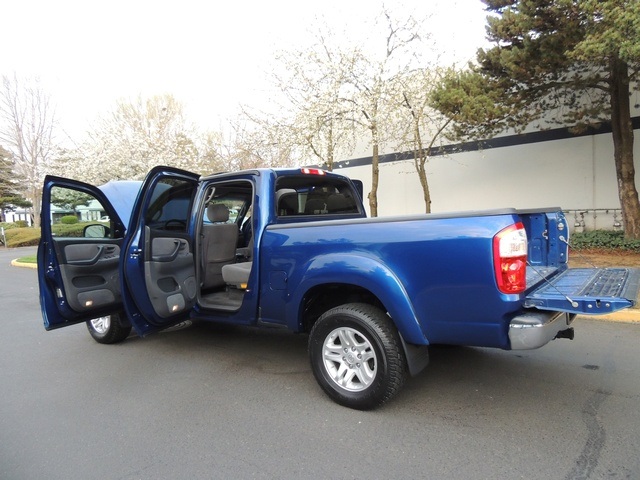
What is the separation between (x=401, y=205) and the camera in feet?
52.0

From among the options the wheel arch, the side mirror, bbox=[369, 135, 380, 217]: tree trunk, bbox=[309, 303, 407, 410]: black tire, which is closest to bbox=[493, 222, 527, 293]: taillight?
the wheel arch

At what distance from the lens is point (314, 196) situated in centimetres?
472

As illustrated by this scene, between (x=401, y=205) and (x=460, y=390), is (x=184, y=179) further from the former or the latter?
(x=401, y=205)

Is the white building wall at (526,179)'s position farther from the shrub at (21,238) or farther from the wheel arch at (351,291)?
the shrub at (21,238)

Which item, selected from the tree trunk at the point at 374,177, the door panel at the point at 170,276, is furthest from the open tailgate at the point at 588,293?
the tree trunk at the point at 374,177

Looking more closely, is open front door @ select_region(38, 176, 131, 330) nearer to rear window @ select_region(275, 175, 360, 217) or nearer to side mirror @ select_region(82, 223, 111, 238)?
side mirror @ select_region(82, 223, 111, 238)

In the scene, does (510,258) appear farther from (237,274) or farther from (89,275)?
(89,275)

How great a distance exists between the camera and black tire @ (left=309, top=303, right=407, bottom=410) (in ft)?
9.76

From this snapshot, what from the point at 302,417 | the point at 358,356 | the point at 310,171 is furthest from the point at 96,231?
the point at 358,356

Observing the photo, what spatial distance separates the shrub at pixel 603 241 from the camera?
372 inches

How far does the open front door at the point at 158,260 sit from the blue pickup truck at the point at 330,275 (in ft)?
0.04

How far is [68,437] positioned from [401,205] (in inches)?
555

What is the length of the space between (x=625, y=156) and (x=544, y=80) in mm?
2635

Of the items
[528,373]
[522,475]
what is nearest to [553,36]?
[528,373]
